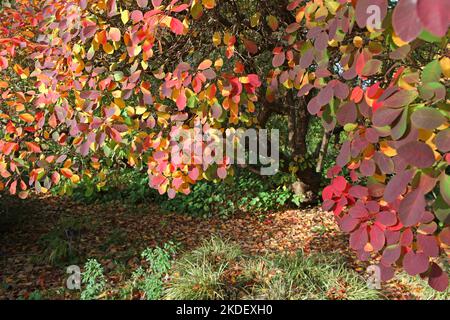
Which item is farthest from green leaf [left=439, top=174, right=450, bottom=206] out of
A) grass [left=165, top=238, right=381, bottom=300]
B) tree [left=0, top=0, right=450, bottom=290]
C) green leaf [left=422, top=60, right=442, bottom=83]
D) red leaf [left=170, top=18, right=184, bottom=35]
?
grass [left=165, top=238, right=381, bottom=300]

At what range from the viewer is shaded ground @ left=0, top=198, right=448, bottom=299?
377 cm

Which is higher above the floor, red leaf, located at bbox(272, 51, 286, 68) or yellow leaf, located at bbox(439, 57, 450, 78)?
red leaf, located at bbox(272, 51, 286, 68)

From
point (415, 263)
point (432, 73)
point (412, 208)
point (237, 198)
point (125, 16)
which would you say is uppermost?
point (125, 16)

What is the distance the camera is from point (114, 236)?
4.74m

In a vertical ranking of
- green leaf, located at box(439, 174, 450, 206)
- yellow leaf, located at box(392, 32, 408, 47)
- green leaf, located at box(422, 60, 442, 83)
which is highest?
yellow leaf, located at box(392, 32, 408, 47)

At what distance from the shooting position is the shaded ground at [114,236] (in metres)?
3.77

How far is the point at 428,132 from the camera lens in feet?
3.67

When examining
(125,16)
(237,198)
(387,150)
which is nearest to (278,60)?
(125,16)

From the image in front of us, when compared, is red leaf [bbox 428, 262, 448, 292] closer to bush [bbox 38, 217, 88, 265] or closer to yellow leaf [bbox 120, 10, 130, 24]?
yellow leaf [bbox 120, 10, 130, 24]

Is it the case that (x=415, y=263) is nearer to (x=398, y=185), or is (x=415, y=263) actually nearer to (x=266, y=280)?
(x=398, y=185)

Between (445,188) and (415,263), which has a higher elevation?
(445,188)

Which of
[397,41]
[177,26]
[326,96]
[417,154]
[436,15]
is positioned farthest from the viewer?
[177,26]
